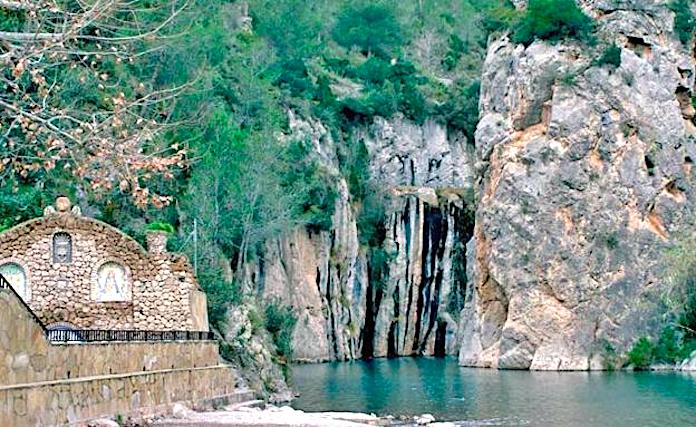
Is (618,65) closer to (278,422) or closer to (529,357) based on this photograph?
(529,357)

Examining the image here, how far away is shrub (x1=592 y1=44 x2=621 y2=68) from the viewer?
184ft

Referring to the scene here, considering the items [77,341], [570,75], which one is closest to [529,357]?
[570,75]

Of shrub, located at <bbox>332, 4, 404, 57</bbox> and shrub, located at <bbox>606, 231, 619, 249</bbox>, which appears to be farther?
shrub, located at <bbox>332, 4, 404, 57</bbox>

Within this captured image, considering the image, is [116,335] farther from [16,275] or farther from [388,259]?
[388,259]

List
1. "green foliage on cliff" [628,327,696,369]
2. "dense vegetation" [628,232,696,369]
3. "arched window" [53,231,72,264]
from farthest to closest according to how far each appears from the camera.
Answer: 1. "green foliage on cliff" [628,327,696,369]
2. "dense vegetation" [628,232,696,369]
3. "arched window" [53,231,72,264]

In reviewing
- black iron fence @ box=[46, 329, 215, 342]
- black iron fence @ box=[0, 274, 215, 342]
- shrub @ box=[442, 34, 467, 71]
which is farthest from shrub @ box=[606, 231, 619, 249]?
shrub @ box=[442, 34, 467, 71]

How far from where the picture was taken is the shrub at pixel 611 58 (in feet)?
184

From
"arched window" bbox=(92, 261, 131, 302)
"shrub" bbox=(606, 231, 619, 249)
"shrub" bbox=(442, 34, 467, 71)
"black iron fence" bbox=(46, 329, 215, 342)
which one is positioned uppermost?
"shrub" bbox=(442, 34, 467, 71)

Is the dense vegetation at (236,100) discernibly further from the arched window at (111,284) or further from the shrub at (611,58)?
the arched window at (111,284)

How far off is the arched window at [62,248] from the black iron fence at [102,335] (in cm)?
339

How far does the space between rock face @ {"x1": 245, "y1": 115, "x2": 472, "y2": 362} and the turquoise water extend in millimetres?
11422

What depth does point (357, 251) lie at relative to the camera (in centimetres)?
6938

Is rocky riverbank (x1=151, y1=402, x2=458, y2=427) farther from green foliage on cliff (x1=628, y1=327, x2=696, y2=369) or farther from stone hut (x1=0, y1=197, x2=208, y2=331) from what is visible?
green foliage on cliff (x1=628, y1=327, x2=696, y2=369)

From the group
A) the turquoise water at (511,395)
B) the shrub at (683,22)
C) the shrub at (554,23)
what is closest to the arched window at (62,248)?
the turquoise water at (511,395)
